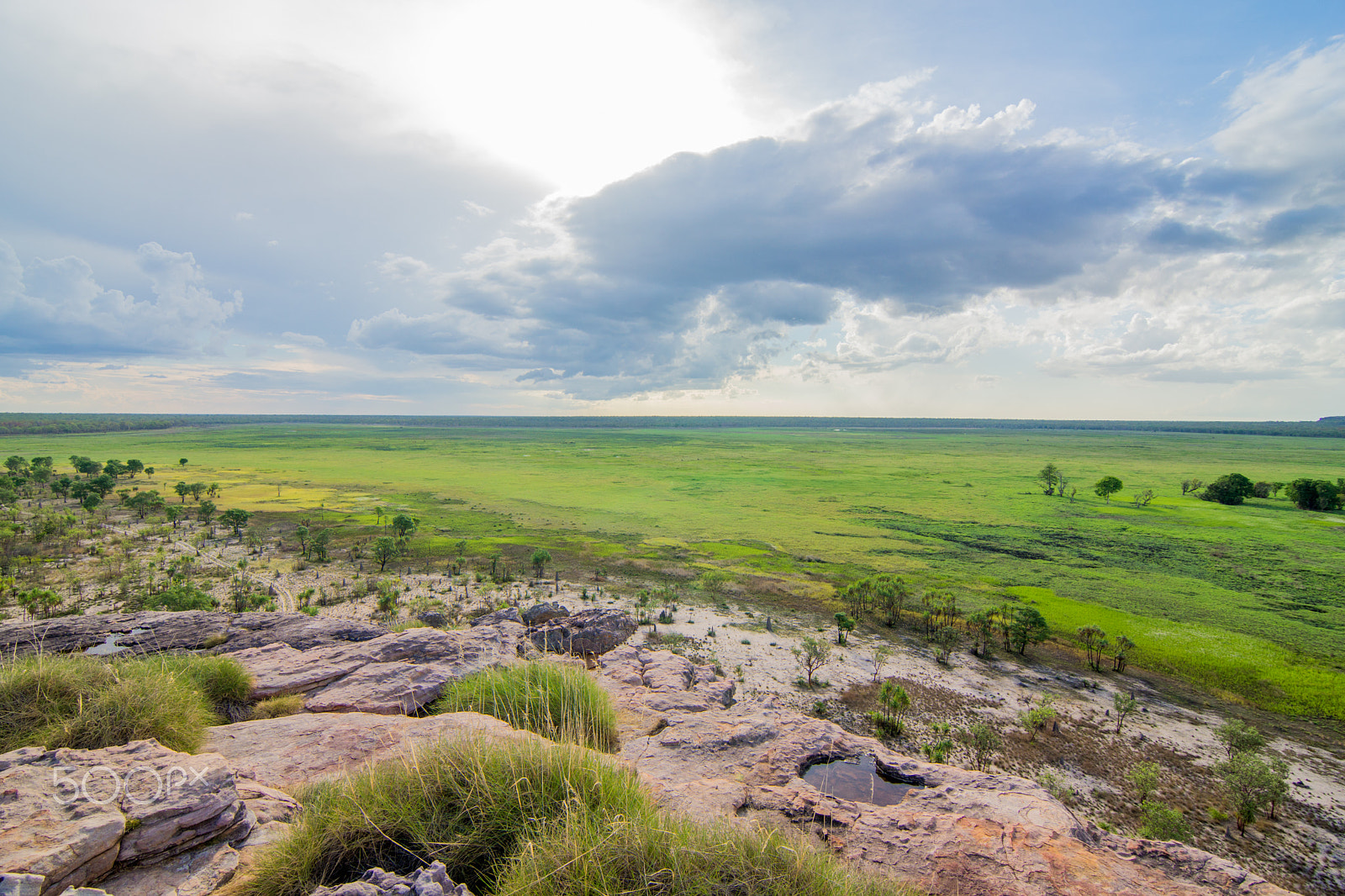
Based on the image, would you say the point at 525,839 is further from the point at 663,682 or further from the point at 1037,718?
the point at 1037,718

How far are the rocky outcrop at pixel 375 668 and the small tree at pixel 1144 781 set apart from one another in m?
21.2

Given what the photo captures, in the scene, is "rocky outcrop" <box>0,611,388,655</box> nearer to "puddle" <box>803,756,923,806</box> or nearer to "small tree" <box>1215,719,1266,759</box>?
"puddle" <box>803,756,923,806</box>

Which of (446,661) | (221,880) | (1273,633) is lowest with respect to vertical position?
(1273,633)

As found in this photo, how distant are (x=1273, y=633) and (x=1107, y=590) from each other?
30.3ft

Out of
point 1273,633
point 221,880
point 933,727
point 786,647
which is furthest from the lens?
point 1273,633

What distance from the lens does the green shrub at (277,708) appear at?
35.6 feet

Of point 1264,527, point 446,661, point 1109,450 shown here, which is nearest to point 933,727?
point 446,661

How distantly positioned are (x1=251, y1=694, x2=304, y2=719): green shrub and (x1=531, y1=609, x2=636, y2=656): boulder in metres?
8.96

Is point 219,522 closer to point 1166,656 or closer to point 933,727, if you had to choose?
point 933,727

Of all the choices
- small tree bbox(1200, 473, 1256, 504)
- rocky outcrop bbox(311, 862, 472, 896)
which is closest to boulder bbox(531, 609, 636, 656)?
rocky outcrop bbox(311, 862, 472, 896)

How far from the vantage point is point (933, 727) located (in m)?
20.3

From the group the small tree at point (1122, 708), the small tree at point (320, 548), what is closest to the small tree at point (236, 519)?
the small tree at point (320, 548)

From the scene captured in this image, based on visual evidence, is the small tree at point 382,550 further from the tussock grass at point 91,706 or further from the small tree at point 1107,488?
the small tree at point 1107,488

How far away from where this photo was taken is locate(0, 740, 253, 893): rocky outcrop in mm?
4551
